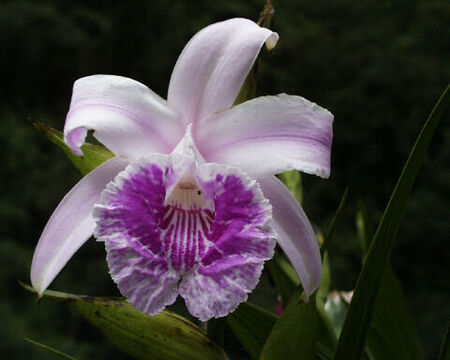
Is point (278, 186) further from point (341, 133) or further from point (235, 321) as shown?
point (341, 133)

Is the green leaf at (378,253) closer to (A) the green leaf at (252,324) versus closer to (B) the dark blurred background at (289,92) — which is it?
(A) the green leaf at (252,324)

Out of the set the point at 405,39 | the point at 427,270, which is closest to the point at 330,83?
the point at 405,39

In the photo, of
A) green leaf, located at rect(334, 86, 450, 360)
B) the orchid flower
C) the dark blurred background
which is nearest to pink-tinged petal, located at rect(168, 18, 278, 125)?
the orchid flower

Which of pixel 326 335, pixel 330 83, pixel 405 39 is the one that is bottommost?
pixel 330 83

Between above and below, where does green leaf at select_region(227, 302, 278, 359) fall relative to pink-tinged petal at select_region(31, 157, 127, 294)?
below

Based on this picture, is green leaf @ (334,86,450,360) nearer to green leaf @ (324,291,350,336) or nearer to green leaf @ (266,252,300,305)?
green leaf @ (266,252,300,305)

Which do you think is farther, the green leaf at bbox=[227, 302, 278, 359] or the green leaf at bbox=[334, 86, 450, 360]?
the green leaf at bbox=[227, 302, 278, 359]

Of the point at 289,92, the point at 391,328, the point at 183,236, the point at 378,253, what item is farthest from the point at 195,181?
the point at 289,92
